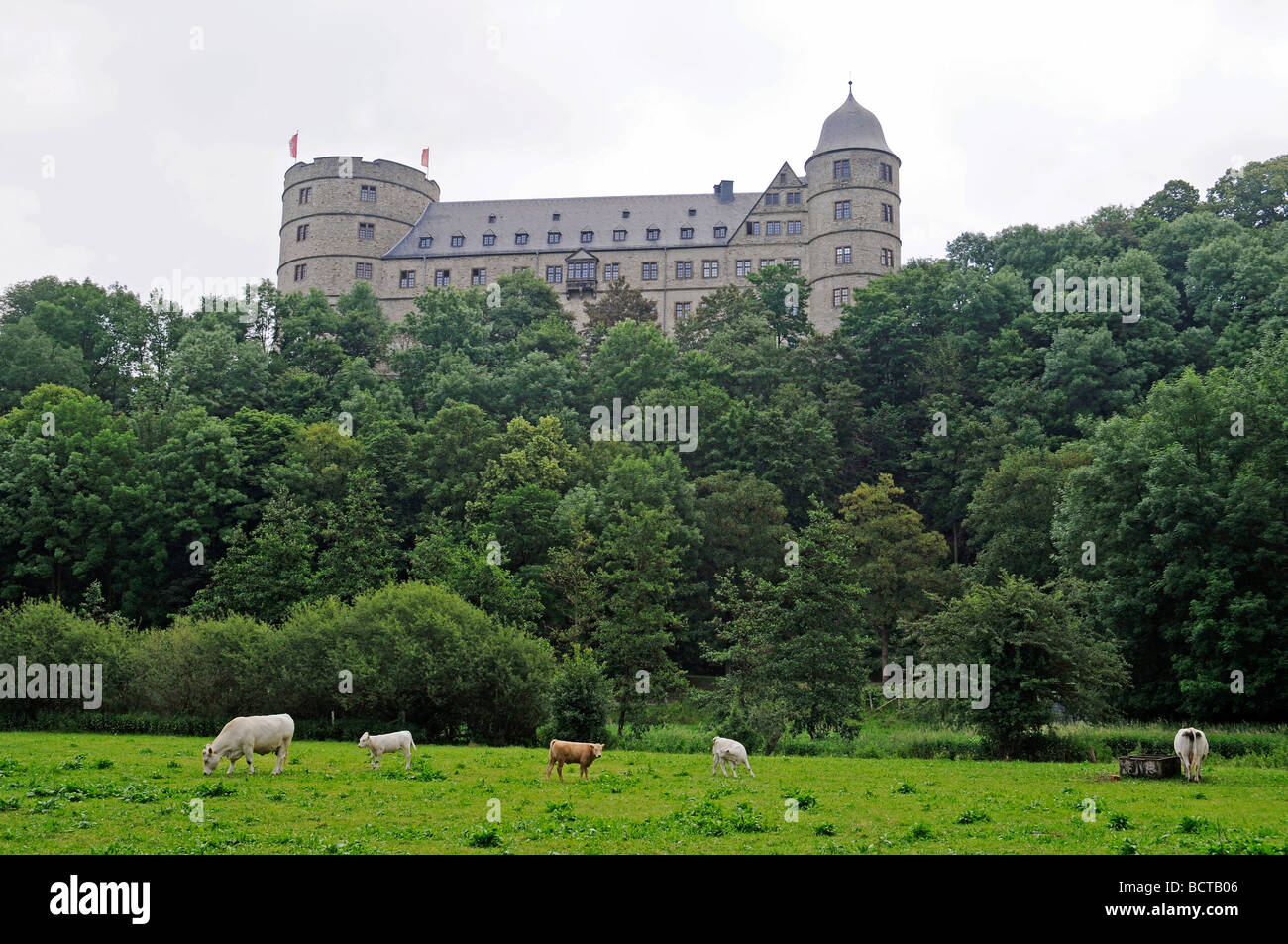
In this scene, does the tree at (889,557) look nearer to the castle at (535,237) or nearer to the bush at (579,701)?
the bush at (579,701)

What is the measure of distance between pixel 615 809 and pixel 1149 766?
12.5 meters

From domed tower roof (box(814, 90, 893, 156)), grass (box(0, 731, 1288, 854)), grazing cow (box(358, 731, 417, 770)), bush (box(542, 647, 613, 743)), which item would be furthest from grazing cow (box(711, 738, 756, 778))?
domed tower roof (box(814, 90, 893, 156))

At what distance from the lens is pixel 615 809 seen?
58.6ft

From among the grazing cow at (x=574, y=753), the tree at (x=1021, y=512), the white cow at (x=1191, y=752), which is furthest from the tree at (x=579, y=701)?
the tree at (x=1021, y=512)

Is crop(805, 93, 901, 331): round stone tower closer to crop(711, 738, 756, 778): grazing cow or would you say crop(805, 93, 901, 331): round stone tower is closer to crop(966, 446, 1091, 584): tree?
crop(966, 446, 1091, 584): tree

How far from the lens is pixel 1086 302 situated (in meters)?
73.4

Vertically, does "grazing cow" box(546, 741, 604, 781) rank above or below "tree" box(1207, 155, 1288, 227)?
below

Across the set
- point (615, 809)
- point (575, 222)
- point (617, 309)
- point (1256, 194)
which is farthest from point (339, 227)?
point (615, 809)

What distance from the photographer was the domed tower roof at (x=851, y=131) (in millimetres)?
92750

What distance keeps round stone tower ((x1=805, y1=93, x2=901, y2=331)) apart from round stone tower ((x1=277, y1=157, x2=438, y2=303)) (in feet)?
126

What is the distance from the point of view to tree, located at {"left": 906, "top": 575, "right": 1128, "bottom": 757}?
3169 cm
